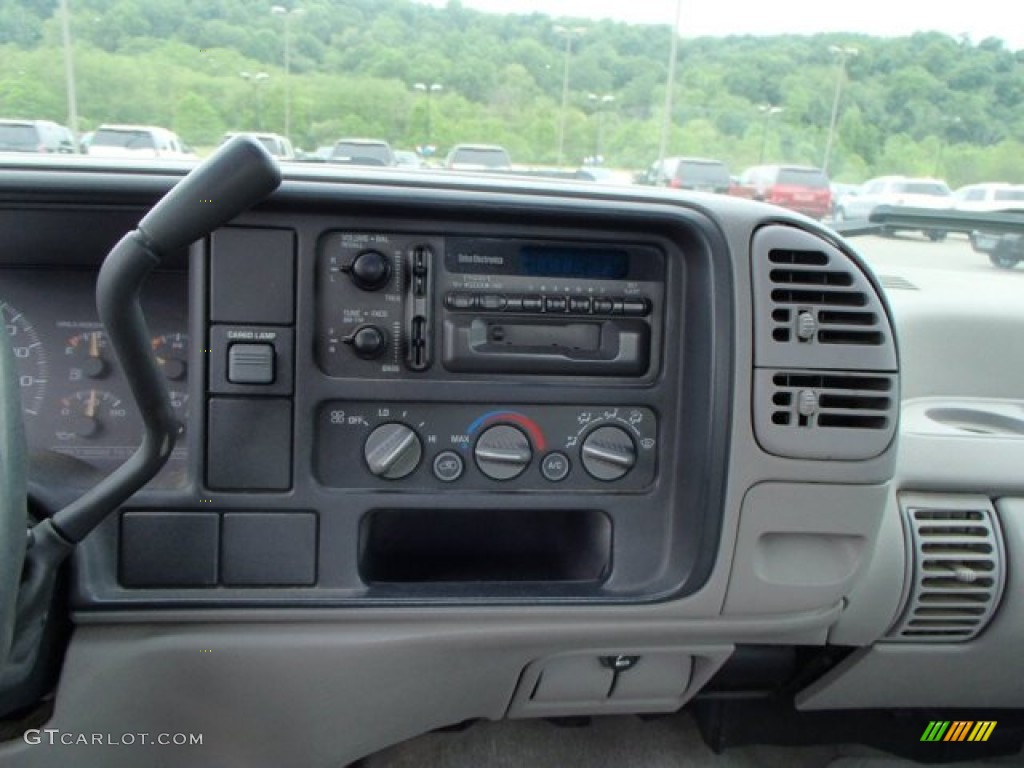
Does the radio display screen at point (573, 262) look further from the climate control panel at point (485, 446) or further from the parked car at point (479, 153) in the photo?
the parked car at point (479, 153)

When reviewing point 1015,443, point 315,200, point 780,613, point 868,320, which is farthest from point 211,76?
point 1015,443

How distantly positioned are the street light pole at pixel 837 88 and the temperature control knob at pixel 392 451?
2.18 m

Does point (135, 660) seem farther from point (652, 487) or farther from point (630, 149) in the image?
point (630, 149)

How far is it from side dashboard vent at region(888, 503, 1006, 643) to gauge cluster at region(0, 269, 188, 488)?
5.04ft

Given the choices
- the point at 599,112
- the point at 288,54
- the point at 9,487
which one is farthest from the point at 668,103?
the point at 9,487

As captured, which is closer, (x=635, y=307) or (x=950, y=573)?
(x=635, y=307)

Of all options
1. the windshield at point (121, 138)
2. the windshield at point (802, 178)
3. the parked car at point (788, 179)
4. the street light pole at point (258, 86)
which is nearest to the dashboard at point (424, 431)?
the windshield at point (121, 138)

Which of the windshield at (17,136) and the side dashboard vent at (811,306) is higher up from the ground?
the windshield at (17,136)

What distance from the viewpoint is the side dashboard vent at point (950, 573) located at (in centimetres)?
178

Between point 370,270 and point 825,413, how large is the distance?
0.83 meters

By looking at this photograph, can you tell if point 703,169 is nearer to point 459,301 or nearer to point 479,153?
point 479,153

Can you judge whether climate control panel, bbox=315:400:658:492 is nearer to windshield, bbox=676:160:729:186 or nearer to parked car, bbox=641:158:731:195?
parked car, bbox=641:158:731:195

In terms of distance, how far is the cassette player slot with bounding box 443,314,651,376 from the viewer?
1429 mm

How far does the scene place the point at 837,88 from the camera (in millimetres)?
2973
